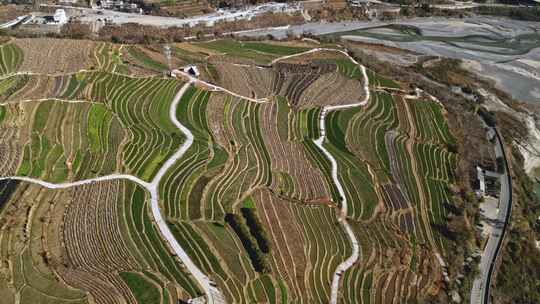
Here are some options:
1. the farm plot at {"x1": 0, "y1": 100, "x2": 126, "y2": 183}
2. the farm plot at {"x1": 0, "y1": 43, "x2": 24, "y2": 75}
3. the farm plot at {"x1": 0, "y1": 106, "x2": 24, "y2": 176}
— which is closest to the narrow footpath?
the farm plot at {"x1": 0, "y1": 100, "x2": 126, "y2": 183}

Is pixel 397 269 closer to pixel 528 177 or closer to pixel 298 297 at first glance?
pixel 298 297

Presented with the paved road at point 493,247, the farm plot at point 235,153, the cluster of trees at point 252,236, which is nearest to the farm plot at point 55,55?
the farm plot at point 235,153

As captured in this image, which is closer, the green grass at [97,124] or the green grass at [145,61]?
the green grass at [97,124]

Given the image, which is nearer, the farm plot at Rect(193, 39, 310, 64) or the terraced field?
the terraced field

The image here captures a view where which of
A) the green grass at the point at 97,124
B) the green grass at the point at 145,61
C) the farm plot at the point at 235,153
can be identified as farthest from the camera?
the green grass at the point at 145,61

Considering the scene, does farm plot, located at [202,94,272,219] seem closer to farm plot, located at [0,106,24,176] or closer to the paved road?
farm plot, located at [0,106,24,176]

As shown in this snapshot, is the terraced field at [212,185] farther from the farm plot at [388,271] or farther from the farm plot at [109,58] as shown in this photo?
the farm plot at [109,58]
